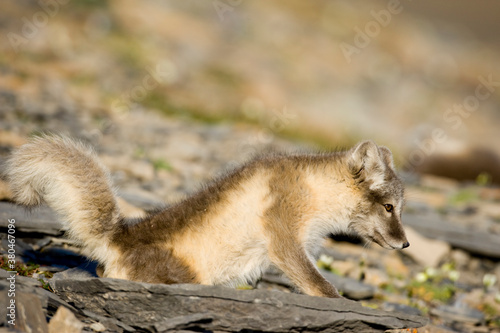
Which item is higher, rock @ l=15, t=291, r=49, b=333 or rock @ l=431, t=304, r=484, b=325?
rock @ l=431, t=304, r=484, b=325

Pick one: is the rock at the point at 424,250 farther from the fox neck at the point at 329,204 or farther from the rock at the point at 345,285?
the fox neck at the point at 329,204

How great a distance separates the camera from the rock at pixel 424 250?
9.45 m

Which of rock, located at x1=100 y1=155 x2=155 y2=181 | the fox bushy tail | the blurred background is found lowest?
the fox bushy tail

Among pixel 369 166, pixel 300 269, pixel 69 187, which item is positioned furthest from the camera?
pixel 369 166

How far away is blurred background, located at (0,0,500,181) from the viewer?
16.7 meters

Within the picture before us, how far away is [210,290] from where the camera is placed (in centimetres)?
492

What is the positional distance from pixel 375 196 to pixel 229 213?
5.50 ft

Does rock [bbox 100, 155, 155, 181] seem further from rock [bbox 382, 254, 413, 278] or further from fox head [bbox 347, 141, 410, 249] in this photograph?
fox head [bbox 347, 141, 410, 249]

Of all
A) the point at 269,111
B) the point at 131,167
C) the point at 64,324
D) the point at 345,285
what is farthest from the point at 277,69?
the point at 64,324

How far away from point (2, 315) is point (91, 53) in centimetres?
1608

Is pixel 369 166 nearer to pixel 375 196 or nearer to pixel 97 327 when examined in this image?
pixel 375 196

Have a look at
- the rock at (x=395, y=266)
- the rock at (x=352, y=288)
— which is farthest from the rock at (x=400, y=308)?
the rock at (x=395, y=266)

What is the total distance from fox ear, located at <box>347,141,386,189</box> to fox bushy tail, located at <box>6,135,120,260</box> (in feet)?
8.52

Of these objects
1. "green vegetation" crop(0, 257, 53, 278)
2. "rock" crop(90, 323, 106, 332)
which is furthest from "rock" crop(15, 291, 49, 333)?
"green vegetation" crop(0, 257, 53, 278)
